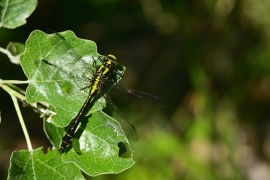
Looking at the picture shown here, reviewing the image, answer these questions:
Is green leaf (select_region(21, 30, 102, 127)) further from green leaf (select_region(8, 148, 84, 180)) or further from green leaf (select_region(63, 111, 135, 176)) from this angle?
green leaf (select_region(8, 148, 84, 180))

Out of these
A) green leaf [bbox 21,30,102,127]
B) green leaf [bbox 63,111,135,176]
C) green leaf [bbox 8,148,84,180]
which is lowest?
green leaf [bbox 8,148,84,180]

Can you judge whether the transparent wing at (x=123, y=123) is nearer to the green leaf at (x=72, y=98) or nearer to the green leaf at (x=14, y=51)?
the green leaf at (x=72, y=98)

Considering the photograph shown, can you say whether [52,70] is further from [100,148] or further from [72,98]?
[100,148]

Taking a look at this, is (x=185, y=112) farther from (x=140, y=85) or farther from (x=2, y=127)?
(x=2, y=127)

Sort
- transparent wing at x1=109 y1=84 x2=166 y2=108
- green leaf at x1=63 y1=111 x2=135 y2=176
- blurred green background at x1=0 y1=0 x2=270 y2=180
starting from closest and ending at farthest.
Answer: green leaf at x1=63 y1=111 x2=135 y2=176, transparent wing at x1=109 y1=84 x2=166 y2=108, blurred green background at x1=0 y1=0 x2=270 y2=180

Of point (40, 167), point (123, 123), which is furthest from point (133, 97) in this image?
point (40, 167)

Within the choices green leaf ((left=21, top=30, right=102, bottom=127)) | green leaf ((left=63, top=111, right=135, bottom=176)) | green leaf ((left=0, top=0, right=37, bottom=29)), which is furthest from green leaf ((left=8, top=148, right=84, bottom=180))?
green leaf ((left=0, top=0, right=37, bottom=29))

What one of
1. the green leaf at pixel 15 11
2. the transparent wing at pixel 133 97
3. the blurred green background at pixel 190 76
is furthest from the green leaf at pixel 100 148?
the blurred green background at pixel 190 76

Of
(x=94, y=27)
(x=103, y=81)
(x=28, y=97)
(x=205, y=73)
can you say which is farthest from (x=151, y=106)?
(x=94, y=27)
